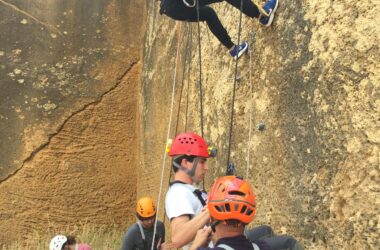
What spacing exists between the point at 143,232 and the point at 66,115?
3987mm

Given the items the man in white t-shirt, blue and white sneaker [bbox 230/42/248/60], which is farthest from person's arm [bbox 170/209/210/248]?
blue and white sneaker [bbox 230/42/248/60]

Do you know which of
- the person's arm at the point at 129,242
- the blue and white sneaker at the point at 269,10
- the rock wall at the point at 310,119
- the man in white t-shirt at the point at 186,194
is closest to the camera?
the man in white t-shirt at the point at 186,194

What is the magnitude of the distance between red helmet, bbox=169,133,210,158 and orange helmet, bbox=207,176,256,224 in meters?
0.58

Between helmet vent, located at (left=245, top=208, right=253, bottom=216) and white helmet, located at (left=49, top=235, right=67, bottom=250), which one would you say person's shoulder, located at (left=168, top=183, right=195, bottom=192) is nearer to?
helmet vent, located at (left=245, top=208, right=253, bottom=216)

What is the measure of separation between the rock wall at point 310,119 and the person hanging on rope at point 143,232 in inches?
25.8

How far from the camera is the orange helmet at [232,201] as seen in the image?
6.43 feet

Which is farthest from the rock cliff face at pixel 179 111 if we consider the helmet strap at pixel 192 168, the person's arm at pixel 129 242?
the person's arm at pixel 129 242

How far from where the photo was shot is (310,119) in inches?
114

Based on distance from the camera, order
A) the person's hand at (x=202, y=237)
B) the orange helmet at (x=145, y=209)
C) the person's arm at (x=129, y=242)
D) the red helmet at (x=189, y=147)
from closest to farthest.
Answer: the person's hand at (x=202, y=237), the red helmet at (x=189, y=147), the person's arm at (x=129, y=242), the orange helmet at (x=145, y=209)

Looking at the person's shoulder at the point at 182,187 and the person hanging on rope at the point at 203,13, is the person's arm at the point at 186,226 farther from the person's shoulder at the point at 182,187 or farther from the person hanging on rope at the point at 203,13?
the person hanging on rope at the point at 203,13

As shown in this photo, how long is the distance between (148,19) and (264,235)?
246 inches

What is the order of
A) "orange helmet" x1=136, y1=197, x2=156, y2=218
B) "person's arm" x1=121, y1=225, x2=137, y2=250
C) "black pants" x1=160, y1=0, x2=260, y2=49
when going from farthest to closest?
"orange helmet" x1=136, y1=197, x2=156, y2=218 < "person's arm" x1=121, y1=225, x2=137, y2=250 < "black pants" x1=160, y1=0, x2=260, y2=49

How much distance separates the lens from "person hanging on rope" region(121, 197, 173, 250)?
14.4 ft

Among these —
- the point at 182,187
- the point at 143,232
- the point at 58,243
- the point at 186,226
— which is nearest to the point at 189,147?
the point at 182,187
